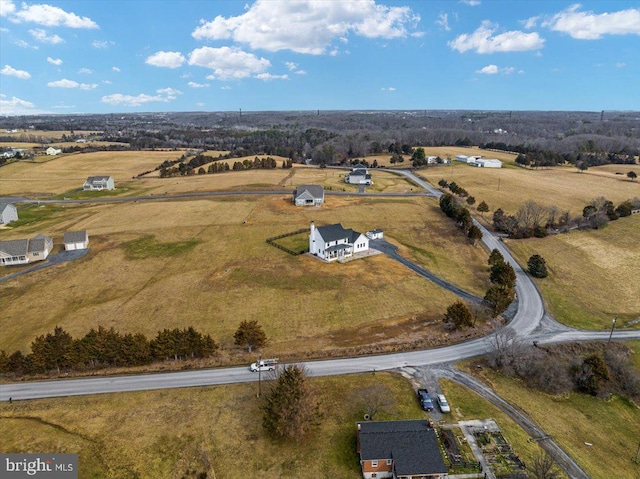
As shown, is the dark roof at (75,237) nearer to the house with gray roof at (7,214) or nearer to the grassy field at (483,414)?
the house with gray roof at (7,214)

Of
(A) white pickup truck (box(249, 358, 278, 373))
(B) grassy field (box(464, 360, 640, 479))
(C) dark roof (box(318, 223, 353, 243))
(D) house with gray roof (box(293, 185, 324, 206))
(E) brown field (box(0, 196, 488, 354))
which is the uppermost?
(D) house with gray roof (box(293, 185, 324, 206))

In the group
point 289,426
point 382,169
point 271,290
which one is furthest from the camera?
point 382,169

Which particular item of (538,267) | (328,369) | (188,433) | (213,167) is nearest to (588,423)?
(328,369)

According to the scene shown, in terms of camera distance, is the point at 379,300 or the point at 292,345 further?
the point at 379,300

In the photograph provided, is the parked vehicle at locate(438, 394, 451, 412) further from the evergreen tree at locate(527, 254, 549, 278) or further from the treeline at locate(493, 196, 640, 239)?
the treeline at locate(493, 196, 640, 239)

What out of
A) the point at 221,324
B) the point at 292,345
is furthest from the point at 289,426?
the point at 221,324

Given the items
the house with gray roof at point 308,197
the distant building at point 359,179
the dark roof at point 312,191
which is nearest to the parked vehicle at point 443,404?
the house with gray roof at point 308,197

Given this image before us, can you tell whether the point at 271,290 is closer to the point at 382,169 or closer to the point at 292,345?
the point at 292,345

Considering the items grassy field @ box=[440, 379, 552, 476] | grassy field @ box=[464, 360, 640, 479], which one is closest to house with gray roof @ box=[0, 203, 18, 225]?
grassy field @ box=[440, 379, 552, 476]
